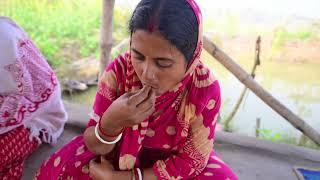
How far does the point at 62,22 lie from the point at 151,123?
414 centimetres

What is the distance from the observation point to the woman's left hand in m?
1.32

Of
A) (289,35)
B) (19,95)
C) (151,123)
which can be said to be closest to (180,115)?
(151,123)

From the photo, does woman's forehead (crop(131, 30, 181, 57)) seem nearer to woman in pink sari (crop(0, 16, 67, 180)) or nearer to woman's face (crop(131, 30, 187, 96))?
woman's face (crop(131, 30, 187, 96))

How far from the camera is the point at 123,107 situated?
111 centimetres

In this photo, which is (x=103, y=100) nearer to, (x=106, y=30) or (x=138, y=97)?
(x=138, y=97)

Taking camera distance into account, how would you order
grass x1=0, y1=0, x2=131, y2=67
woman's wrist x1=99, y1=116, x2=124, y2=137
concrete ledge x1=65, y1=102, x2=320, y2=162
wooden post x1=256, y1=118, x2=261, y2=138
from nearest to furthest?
woman's wrist x1=99, y1=116, x2=124, y2=137
concrete ledge x1=65, y1=102, x2=320, y2=162
wooden post x1=256, y1=118, x2=261, y2=138
grass x1=0, y1=0, x2=131, y2=67

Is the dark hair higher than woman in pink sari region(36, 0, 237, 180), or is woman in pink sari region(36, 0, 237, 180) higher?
the dark hair

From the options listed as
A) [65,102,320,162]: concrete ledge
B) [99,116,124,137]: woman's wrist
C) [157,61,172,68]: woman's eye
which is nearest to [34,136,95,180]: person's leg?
[99,116,124,137]: woman's wrist

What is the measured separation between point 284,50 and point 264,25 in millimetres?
387

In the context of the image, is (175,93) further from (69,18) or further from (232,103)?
(69,18)

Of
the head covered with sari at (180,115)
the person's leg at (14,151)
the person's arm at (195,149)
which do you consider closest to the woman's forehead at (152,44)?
the head covered with sari at (180,115)

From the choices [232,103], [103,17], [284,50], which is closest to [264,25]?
[284,50]

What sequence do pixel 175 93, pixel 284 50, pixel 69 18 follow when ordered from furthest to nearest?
pixel 69 18 → pixel 284 50 → pixel 175 93

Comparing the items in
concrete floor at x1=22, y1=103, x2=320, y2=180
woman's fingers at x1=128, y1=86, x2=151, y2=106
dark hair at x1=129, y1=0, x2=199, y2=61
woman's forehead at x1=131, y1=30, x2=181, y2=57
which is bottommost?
concrete floor at x1=22, y1=103, x2=320, y2=180
